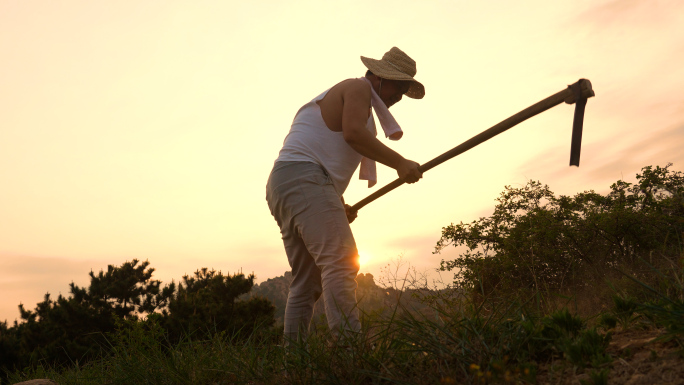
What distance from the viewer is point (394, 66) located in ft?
12.7

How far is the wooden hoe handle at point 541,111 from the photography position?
3311 millimetres

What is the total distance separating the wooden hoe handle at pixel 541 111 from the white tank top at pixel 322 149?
1.41 ft

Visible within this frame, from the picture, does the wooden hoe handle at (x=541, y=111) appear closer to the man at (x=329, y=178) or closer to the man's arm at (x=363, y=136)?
the man's arm at (x=363, y=136)

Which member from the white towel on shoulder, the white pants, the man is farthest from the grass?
the white towel on shoulder

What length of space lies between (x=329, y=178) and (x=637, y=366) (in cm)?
201

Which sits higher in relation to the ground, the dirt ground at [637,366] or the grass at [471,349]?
the grass at [471,349]

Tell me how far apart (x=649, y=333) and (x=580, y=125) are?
152 centimetres

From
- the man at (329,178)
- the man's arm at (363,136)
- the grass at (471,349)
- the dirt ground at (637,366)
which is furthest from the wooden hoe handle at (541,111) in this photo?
the dirt ground at (637,366)

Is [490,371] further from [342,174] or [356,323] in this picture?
[342,174]

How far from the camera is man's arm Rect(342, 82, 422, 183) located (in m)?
3.31

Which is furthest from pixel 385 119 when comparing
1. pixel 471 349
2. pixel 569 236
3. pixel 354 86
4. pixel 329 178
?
pixel 569 236

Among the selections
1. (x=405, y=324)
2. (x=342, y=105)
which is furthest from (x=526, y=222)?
(x=405, y=324)

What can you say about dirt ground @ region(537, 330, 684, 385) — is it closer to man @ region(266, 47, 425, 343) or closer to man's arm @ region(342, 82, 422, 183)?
man @ region(266, 47, 425, 343)

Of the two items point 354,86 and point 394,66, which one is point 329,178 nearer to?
point 354,86
